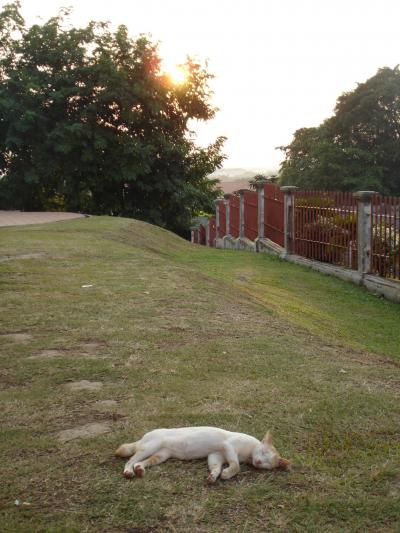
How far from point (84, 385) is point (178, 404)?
2.49 ft

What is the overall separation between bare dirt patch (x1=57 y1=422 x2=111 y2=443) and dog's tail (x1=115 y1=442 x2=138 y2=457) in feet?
1.14

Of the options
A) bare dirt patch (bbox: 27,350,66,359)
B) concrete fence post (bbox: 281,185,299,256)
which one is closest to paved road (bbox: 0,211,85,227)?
concrete fence post (bbox: 281,185,299,256)

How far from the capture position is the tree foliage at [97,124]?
24547mm

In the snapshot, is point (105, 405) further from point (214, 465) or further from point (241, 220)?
point (241, 220)

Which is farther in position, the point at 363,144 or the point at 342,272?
the point at 363,144

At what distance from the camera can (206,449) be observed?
3.41m

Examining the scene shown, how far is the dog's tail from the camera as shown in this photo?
3416 mm

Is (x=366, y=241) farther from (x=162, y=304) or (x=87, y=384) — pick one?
(x=87, y=384)

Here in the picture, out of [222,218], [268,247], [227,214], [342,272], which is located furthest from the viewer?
[222,218]

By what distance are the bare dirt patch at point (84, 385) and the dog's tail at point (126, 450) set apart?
1.09 m

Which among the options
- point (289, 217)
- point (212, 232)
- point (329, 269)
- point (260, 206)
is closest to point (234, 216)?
point (260, 206)

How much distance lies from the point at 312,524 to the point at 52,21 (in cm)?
2678

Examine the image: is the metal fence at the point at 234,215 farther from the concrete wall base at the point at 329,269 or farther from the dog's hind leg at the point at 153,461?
the dog's hind leg at the point at 153,461

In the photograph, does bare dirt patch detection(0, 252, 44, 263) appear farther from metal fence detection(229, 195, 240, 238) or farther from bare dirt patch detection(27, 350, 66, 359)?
metal fence detection(229, 195, 240, 238)
